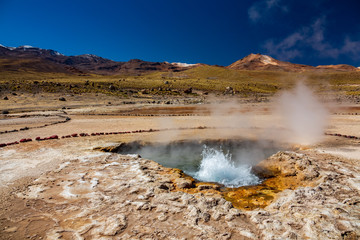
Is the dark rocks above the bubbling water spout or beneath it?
above

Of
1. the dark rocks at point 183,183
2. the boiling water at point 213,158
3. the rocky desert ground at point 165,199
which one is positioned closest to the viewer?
the rocky desert ground at point 165,199

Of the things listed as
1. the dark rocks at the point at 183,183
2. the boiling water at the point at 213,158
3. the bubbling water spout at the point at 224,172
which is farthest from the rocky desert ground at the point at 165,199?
the boiling water at the point at 213,158

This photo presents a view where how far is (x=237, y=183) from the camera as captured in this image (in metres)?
8.05

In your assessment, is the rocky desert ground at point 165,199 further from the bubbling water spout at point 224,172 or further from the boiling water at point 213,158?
the boiling water at point 213,158

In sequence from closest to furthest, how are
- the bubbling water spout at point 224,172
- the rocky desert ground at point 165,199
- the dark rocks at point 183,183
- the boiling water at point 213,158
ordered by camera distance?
the rocky desert ground at point 165,199, the dark rocks at point 183,183, the bubbling water spout at point 224,172, the boiling water at point 213,158

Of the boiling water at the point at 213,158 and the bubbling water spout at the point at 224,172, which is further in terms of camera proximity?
the boiling water at the point at 213,158

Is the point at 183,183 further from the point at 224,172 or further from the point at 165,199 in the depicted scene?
the point at 224,172

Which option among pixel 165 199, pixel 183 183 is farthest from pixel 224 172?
pixel 165 199

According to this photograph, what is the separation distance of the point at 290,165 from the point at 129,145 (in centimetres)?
833

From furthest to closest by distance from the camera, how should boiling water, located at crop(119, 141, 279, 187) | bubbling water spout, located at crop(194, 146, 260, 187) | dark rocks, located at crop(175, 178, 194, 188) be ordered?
1. boiling water, located at crop(119, 141, 279, 187)
2. bubbling water spout, located at crop(194, 146, 260, 187)
3. dark rocks, located at crop(175, 178, 194, 188)

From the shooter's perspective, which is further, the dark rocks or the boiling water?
the boiling water

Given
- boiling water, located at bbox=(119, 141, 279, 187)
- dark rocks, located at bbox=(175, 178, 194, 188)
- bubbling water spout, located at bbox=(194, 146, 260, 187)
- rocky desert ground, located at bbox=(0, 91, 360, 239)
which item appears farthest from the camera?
boiling water, located at bbox=(119, 141, 279, 187)

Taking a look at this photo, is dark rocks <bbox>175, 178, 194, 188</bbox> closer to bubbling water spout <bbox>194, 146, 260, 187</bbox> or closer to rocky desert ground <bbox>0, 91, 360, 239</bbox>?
rocky desert ground <bbox>0, 91, 360, 239</bbox>

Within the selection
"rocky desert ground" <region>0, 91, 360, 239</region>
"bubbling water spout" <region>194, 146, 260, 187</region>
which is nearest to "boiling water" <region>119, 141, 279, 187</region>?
"bubbling water spout" <region>194, 146, 260, 187</region>
